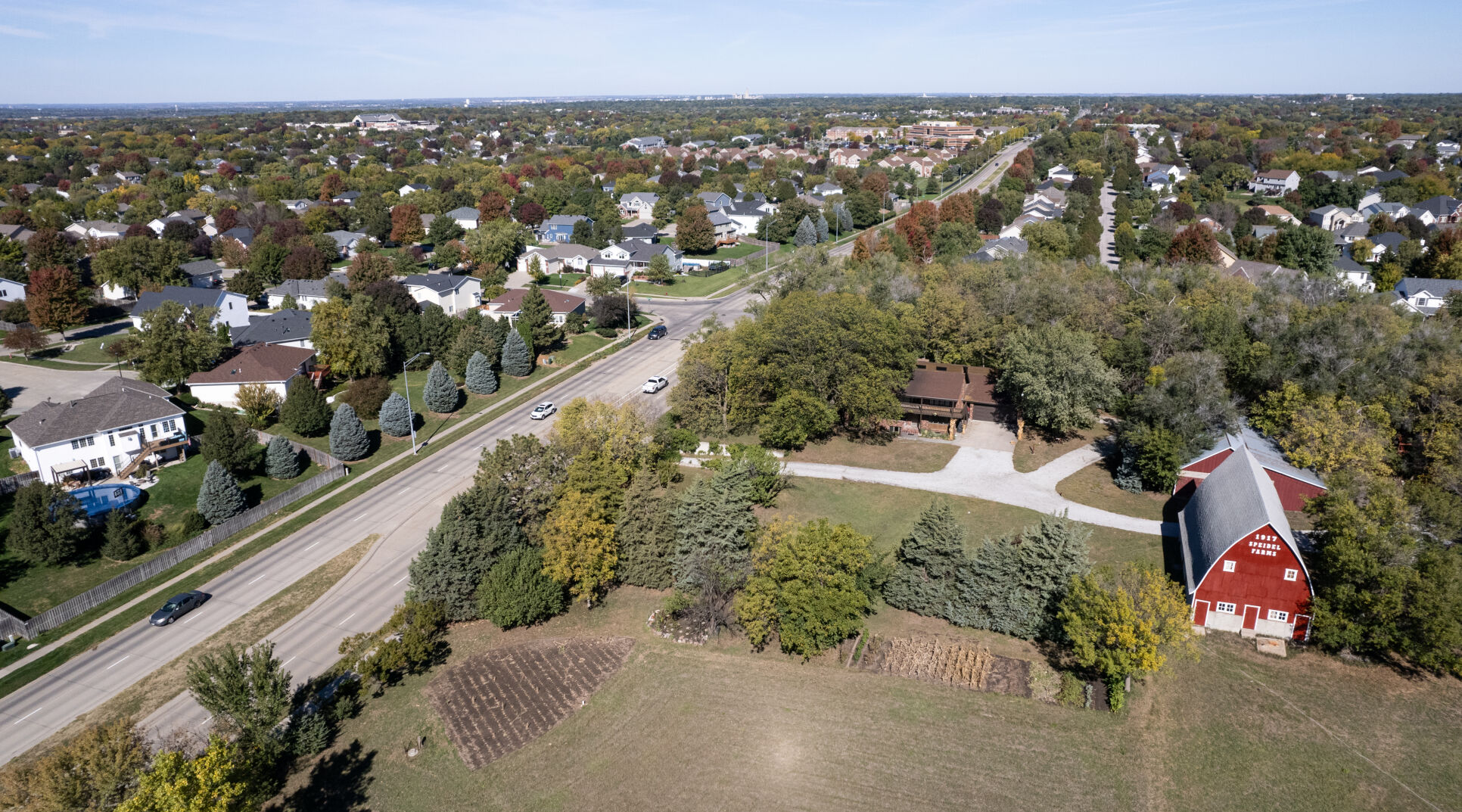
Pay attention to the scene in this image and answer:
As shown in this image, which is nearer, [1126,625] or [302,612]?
[1126,625]

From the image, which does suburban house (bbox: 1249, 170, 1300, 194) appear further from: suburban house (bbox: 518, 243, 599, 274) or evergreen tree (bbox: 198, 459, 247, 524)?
evergreen tree (bbox: 198, 459, 247, 524)

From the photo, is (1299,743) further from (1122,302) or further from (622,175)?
(622,175)

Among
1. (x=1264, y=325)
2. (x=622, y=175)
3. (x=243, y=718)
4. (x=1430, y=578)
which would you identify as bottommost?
(x=243, y=718)

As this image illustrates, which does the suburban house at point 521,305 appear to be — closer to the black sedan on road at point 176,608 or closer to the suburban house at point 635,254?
the suburban house at point 635,254

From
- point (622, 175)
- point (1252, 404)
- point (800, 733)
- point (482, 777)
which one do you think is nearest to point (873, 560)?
point (800, 733)

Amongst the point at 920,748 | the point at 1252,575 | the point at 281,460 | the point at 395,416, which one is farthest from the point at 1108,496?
the point at 281,460

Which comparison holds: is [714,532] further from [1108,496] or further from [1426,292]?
[1426,292]

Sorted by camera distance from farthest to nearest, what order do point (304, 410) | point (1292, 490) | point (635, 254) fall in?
1. point (635, 254)
2. point (304, 410)
3. point (1292, 490)
